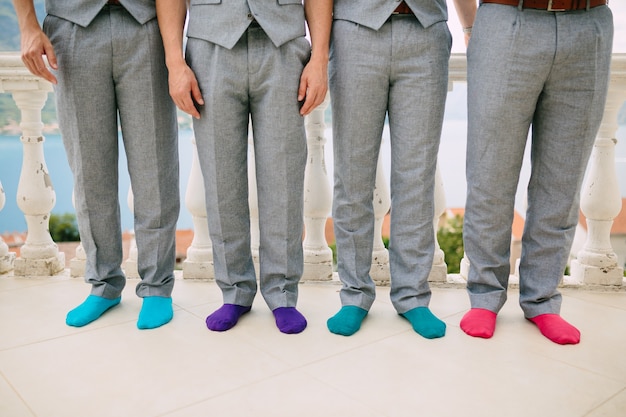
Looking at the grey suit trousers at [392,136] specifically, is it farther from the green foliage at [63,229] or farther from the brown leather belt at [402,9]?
the green foliage at [63,229]

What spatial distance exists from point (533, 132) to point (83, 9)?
4.50 feet

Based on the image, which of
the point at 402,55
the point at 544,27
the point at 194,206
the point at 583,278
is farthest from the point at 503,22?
the point at 194,206

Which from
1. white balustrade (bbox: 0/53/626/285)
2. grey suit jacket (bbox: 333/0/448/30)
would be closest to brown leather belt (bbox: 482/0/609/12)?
grey suit jacket (bbox: 333/0/448/30)

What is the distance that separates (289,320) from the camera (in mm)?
1568

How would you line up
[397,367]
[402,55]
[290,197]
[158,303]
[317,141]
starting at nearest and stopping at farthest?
[397,367], [402,55], [290,197], [158,303], [317,141]

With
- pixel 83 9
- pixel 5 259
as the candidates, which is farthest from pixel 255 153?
pixel 5 259

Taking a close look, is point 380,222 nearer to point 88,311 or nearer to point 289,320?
point 289,320

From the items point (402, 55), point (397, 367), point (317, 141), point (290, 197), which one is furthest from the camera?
point (317, 141)

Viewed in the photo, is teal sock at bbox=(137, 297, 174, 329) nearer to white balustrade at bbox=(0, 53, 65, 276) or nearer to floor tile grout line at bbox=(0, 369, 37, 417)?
floor tile grout line at bbox=(0, 369, 37, 417)

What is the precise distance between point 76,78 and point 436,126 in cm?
107

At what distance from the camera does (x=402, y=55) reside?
1.45 meters

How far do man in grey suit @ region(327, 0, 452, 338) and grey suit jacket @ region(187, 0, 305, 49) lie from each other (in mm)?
147

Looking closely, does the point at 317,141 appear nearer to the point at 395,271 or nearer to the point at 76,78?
the point at 395,271

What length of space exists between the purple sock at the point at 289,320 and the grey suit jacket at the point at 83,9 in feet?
3.17
